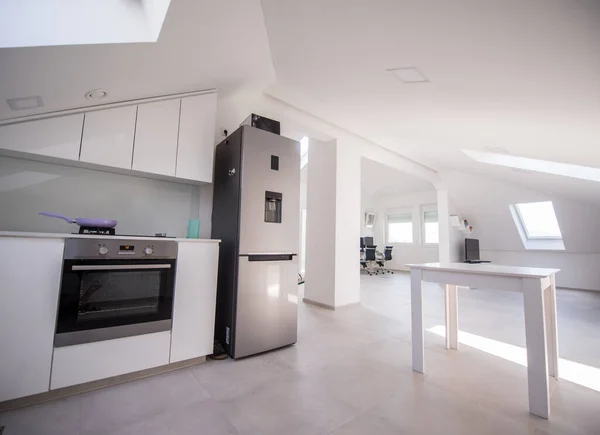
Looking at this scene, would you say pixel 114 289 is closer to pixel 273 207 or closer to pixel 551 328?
pixel 273 207

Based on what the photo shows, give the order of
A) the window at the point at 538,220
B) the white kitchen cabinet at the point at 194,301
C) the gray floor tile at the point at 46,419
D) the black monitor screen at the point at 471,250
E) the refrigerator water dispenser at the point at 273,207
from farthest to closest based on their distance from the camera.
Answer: the black monitor screen at the point at 471,250, the window at the point at 538,220, the refrigerator water dispenser at the point at 273,207, the white kitchen cabinet at the point at 194,301, the gray floor tile at the point at 46,419

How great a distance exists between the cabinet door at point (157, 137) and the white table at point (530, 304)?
2.23 metres

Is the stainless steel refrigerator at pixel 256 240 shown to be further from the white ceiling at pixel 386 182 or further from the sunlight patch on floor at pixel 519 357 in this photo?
the white ceiling at pixel 386 182

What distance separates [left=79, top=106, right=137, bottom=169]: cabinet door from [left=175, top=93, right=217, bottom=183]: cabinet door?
37 centimetres

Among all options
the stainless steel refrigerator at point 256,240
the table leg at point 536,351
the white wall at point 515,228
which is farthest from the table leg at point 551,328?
the white wall at point 515,228

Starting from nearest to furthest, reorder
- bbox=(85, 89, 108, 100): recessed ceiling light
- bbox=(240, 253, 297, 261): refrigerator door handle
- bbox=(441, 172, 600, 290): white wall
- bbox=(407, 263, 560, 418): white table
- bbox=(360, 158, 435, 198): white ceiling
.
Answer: bbox=(407, 263, 560, 418): white table < bbox=(85, 89, 108, 100): recessed ceiling light < bbox=(240, 253, 297, 261): refrigerator door handle < bbox=(441, 172, 600, 290): white wall < bbox=(360, 158, 435, 198): white ceiling

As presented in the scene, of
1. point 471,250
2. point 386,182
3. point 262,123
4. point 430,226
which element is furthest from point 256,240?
point 430,226

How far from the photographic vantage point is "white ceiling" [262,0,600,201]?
1373 mm

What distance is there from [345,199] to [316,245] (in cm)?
85

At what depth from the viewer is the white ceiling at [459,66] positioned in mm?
1373

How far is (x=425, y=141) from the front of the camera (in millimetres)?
4000

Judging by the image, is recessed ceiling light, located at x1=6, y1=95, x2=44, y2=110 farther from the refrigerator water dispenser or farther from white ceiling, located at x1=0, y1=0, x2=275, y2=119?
the refrigerator water dispenser

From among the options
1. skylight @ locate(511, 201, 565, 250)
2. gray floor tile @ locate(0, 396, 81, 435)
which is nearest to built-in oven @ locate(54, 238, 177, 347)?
gray floor tile @ locate(0, 396, 81, 435)

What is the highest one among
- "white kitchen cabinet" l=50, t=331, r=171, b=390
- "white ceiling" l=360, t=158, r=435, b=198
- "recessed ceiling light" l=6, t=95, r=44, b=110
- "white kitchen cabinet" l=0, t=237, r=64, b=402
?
"white ceiling" l=360, t=158, r=435, b=198
